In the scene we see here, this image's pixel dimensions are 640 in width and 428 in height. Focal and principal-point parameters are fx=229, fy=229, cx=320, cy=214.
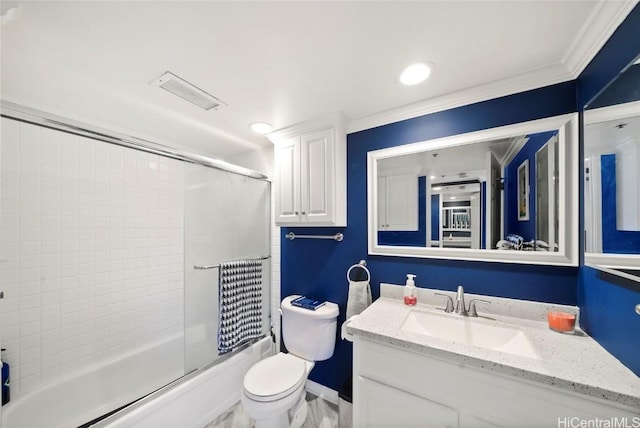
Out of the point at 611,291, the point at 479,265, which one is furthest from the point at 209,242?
the point at 611,291

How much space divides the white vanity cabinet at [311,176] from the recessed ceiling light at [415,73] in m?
0.52

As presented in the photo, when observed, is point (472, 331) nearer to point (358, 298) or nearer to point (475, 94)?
point (358, 298)

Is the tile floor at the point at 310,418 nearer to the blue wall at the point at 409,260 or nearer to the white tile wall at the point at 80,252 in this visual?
the blue wall at the point at 409,260

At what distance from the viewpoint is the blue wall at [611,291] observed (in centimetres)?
76

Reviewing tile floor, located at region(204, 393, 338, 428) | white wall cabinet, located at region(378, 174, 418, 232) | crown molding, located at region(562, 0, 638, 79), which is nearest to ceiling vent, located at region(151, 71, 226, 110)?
white wall cabinet, located at region(378, 174, 418, 232)

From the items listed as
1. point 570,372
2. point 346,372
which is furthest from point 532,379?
point 346,372

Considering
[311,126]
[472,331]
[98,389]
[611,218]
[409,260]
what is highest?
[311,126]

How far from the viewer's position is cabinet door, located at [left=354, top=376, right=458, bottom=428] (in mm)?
907

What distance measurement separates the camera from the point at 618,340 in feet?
2.72

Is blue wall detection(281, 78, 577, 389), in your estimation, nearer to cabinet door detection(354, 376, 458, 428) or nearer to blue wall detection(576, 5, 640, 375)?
blue wall detection(576, 5, 640, 375)

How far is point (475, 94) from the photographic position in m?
1.30

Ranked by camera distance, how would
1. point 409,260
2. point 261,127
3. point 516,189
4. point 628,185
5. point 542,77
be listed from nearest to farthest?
point 628,185, point 542,77, point 516,189, point 409,260, point 261,127

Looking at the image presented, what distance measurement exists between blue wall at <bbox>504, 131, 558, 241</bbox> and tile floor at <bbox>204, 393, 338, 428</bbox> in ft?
5.60

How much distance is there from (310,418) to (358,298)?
37.8 inches
